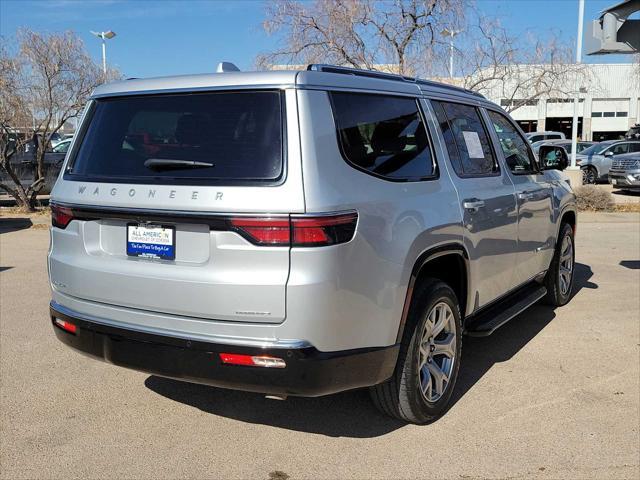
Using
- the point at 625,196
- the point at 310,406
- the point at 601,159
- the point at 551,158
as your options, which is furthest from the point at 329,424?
the point at 601,159

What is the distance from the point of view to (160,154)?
3.21 metres

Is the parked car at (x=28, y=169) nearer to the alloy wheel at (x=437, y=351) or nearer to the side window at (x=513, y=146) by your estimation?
the side window at (x=513, y=146)

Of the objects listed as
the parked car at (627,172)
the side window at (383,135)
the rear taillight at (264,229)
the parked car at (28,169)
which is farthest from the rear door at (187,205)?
the parked car at (627,172)

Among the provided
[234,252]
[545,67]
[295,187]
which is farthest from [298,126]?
[545,67]

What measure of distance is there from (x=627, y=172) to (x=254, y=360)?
19251 millimetres

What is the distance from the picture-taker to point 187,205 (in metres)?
2.99

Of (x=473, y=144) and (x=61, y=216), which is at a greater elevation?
(x=473, y=144)

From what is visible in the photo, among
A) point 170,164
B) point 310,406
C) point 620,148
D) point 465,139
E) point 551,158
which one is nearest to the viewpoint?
point 170,164

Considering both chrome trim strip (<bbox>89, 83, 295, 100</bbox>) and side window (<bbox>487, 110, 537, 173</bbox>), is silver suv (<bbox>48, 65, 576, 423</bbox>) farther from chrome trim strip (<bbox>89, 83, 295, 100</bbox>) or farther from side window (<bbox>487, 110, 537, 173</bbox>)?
side window (<bbox>487, 110, 537, 173</bbox>)

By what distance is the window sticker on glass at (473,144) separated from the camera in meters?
4.39

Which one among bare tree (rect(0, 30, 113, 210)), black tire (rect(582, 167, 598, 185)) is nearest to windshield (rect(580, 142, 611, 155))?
black tire (rect(582, 167, 598, 185))

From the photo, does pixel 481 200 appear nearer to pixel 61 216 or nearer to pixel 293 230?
pixel 293 230

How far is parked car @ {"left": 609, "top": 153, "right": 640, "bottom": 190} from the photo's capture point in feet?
62.6

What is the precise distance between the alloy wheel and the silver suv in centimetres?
1
